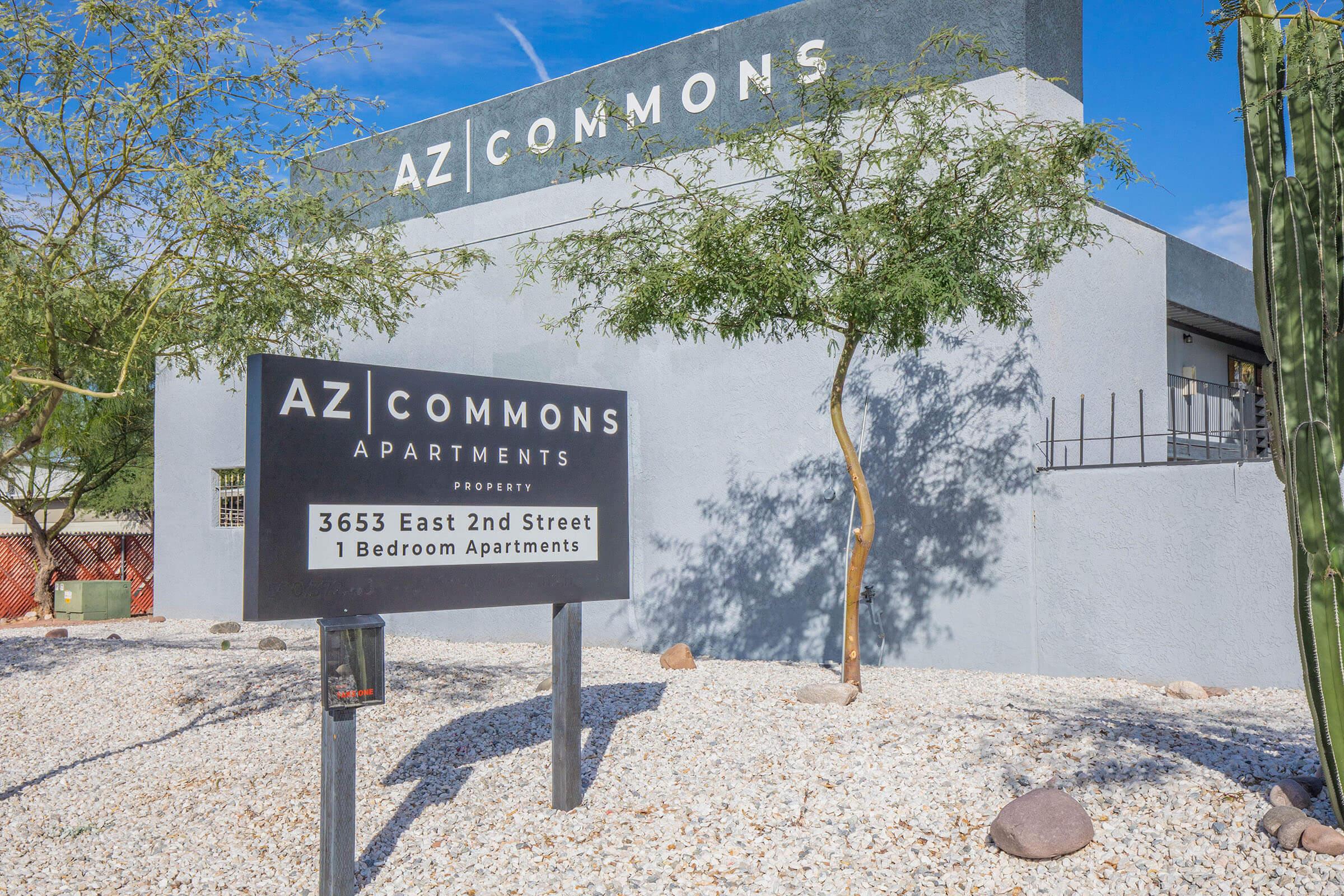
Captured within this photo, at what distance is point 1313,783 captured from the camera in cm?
432

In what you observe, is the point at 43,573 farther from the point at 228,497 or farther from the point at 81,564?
the point at 228,497

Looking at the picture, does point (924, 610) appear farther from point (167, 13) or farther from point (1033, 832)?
point (167, 13)

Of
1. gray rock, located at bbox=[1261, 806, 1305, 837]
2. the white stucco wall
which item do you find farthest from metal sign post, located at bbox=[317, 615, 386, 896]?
the white stucco wall

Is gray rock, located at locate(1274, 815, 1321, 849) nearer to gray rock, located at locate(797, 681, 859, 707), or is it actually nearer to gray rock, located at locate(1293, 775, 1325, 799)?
gray rock, located at locate(1293, 775, 1325, 799)

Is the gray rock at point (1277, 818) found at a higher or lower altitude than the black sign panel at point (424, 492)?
lower

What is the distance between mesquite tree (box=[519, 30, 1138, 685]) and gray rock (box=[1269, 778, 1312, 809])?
10.2ft

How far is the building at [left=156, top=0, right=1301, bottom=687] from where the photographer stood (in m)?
8.33

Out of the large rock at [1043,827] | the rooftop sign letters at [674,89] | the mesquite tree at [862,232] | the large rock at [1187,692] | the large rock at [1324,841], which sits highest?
the rooftop sign letters at [674,89]

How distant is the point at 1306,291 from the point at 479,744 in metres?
4.87

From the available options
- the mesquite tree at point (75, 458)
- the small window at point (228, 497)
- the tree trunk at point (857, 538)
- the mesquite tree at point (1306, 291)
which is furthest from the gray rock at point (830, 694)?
the mesquite tree at point (75, 458)

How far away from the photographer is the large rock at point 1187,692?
7.48 m

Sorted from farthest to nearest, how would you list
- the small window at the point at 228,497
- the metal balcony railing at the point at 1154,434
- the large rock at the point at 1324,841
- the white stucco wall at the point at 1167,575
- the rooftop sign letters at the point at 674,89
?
the small window at the point at 228,497
the rooftop sign letters at the point at 674,89
the metal balcony railing at the point at 1154,434
the white stucco wall at the point at 1167,575
the large rock at the point at 1324,841

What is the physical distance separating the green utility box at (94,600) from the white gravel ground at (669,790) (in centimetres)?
1093

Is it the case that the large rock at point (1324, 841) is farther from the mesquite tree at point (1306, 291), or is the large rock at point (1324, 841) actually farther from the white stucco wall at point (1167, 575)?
the white stucco wall at point (1167, 575)
